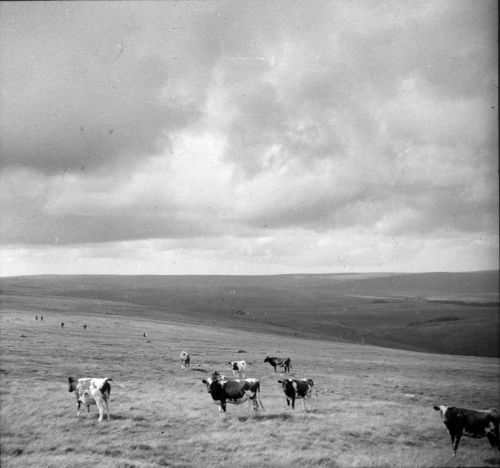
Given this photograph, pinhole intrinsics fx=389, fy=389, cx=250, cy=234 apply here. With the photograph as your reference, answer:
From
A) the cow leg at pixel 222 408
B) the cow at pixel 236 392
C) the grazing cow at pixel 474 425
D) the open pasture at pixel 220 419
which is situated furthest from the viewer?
the cow at pixel 236 392

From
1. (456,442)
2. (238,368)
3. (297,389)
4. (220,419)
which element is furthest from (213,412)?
(456,442)

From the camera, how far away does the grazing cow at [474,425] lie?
14.8m

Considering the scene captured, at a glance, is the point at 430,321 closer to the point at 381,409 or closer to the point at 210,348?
the point at 210,348

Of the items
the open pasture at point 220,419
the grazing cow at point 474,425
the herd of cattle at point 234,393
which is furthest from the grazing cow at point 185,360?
the grazing cow at point 474,425

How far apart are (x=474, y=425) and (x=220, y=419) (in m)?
10.3

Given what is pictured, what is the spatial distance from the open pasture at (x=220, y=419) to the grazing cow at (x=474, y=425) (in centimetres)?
50

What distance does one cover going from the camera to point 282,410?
1855 cm

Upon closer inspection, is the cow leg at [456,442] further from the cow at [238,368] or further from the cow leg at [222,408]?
the cow at [238,368]

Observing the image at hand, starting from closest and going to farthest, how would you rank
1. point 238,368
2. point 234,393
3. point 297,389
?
point 234,393
point 297,389
point 238,368

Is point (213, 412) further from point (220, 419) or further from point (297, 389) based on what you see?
point (297, 389)

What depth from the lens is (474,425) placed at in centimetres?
1488

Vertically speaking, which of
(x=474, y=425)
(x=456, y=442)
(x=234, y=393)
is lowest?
(x=456, y=442)

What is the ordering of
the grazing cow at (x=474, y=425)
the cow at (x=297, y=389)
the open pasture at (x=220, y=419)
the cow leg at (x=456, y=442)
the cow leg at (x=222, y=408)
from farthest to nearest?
the cow at (x=297, y=389) → the cow leg at (x=222, y=408) → the grazing cow at (x=474, y=425) → the cow leg at (x=456, y=442) → the open pasture at (x=220, y=419)

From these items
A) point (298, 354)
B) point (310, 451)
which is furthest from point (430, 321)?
point (310, 451)
